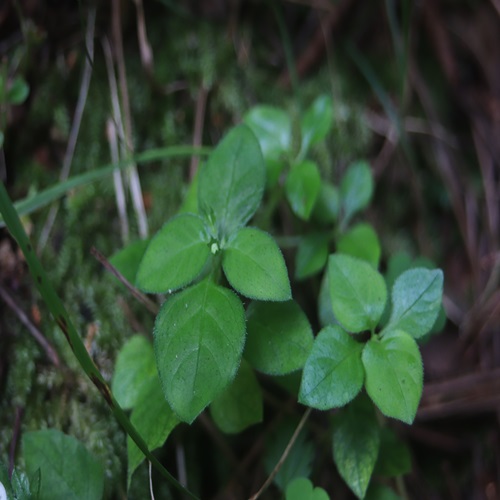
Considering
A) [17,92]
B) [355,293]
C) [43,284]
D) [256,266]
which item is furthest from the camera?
[17,92]

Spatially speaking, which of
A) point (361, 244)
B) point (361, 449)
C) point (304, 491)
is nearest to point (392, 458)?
point (361, 449)

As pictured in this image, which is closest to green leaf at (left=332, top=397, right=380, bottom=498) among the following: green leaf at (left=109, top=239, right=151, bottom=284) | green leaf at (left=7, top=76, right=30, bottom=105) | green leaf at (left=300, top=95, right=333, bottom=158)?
green leaf at (left=109, top=239, right=151, bottom=284)

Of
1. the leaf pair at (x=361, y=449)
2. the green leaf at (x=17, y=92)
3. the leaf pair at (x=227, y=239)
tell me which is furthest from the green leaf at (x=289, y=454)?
the green leaf at (x=17, y=92)

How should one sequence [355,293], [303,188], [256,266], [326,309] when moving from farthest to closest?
[303,188] < [326,309] < [355,293] < [256,266]

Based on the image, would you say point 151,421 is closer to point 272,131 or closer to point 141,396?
point 141,396

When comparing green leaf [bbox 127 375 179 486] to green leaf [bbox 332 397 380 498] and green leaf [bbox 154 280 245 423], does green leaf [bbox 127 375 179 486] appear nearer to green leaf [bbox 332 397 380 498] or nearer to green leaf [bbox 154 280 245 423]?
green leaf [bbox 154 280 245 423]

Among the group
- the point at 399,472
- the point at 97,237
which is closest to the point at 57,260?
the point at 97,237

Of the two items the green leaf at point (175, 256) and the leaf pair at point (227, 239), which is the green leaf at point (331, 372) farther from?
the green leaf at point (175, 256)

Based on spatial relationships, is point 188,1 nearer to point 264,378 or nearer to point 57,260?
point 57,260
